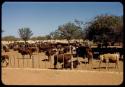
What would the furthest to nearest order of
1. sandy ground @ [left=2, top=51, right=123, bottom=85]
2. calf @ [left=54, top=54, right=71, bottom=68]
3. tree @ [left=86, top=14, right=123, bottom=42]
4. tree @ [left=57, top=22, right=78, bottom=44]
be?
tree @ [left=57, top=22, right=78, bottom=44] → tree @ [left=86, top=14, right=123, bottom=42] → calf @ [left=54, top=54, right=71, bottom=68] → sandy ground @ [left=2, top=51, right=123, bottom=85]

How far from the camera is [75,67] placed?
1459cm

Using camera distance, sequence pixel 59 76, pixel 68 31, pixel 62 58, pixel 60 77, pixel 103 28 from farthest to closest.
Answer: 1. pixel 68 31
2. pixel 103 28
3. pixel 62 58
4. pixel 59 76
5. pixel 60 77

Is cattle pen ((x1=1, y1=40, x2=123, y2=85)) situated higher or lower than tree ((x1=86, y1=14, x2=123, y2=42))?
lower

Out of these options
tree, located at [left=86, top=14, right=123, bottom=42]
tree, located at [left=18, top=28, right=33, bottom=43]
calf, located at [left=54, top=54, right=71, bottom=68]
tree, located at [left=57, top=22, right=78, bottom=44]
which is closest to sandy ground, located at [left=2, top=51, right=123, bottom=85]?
calf, located at [left=54, top=54, right=71, bottom=68]

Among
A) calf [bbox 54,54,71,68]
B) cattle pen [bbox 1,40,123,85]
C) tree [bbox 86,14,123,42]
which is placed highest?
tree [bbox 86,14,123,42]

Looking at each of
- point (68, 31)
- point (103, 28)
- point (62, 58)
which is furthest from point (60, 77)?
point (68, 31)

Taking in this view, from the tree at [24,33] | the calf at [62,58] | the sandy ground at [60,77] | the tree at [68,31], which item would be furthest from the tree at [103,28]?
the tree at [24,33]

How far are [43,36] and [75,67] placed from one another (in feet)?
268

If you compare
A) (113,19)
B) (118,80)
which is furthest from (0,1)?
(113,19)

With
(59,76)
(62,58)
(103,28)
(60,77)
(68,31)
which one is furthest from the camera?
(68,31)

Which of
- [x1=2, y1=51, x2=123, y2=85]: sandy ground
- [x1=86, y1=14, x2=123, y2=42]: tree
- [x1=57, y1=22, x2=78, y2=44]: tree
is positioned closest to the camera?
[x1=2, y1=51, x2=123, y2=85]: sandy ground

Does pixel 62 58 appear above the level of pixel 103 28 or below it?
below

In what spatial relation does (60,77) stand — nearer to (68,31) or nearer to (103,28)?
(103,28)

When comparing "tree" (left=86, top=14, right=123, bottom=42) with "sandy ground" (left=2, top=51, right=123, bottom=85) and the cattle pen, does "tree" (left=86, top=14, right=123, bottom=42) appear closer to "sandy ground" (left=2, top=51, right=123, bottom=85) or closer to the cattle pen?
the cattle pen
